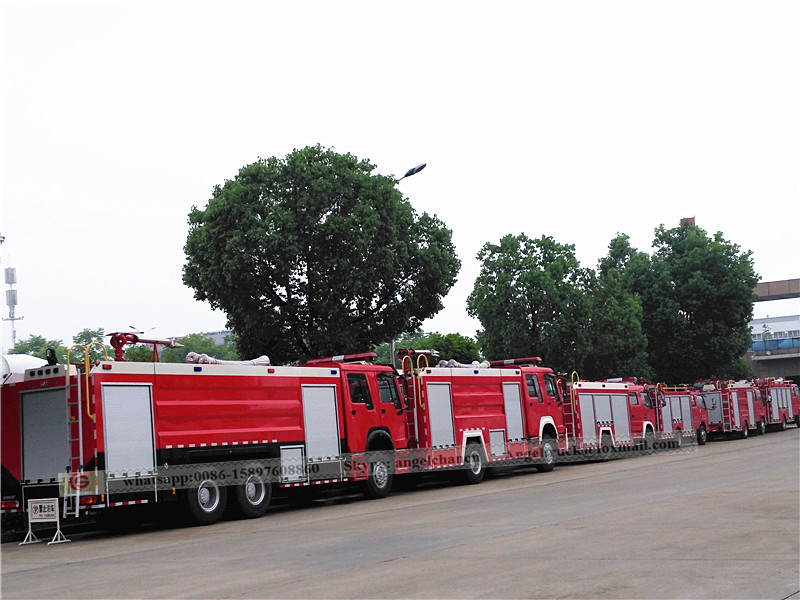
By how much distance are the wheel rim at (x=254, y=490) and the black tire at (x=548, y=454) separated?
11907 millimetres

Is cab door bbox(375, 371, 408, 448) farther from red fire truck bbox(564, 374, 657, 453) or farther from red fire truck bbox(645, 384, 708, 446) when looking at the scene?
red fire truck bbox(645, 384, 708, 446)

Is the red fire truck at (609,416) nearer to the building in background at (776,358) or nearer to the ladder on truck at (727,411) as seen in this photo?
the ladder on truck at (727,411)

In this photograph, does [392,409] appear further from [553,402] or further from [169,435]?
[553,402]

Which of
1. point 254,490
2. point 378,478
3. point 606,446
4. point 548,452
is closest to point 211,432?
point 254,490

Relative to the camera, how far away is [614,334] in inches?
1797

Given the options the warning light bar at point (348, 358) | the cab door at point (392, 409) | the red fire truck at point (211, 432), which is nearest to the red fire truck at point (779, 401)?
the red fire truck at point (211, 432)

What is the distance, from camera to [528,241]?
1705 inches

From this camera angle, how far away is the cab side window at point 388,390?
2236 cm

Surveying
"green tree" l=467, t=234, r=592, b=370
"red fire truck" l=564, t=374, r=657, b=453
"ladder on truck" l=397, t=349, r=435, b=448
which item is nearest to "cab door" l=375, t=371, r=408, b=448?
"ladder on truck" l=397, t=349, r=435, b=448

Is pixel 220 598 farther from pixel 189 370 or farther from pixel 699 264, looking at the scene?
pixel 699 264

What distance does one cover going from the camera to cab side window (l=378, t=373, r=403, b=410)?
22359mm

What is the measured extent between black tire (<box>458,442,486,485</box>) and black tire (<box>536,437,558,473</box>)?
316 cm

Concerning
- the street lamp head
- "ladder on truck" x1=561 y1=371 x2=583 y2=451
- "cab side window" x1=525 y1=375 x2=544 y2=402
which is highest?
the street lamp head

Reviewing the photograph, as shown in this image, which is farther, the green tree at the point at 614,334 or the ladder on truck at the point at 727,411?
the ladder on truck at the point at 727,411
